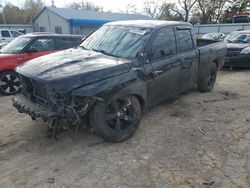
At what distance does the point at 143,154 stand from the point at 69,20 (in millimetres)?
26417

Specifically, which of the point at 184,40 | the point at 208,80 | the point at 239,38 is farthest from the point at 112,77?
the point at 239,38

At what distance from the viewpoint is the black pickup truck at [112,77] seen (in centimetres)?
353

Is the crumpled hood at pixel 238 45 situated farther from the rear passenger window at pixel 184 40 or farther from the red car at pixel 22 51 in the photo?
the red car at pixel 22 51

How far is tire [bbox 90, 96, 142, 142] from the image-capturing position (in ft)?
12.4

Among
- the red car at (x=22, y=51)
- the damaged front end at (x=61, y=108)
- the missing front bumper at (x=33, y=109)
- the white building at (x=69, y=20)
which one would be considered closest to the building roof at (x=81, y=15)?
the white building at (x=69, y=20)

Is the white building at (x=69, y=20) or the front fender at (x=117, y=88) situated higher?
the white building at (x=69, y=20)

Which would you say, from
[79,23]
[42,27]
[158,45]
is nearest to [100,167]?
[158,45]

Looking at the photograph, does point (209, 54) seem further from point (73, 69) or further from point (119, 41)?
point (73, 69)

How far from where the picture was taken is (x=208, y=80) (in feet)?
22.6

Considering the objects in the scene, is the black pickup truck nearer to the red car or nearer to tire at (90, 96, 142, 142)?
tire at (90, 96, 142, 142)

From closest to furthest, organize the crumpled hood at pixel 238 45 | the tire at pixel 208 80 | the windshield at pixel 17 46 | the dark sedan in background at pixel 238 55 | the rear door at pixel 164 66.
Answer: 1. the rear door at pixel 164 66
2. the tire at pixel 208 80
3. the windshield at pixel 17 46
4. the dark sedan in background at pixel 238 55
5. the crumpled hood at pixel 238 45

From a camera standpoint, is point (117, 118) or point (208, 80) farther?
point (208, 80)

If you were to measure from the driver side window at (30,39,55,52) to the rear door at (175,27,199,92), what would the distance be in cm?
428

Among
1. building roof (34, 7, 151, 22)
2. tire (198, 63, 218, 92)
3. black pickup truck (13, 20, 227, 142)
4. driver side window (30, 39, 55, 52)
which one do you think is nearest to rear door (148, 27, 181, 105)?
black pickup truck (13, 20, 227, 142)
